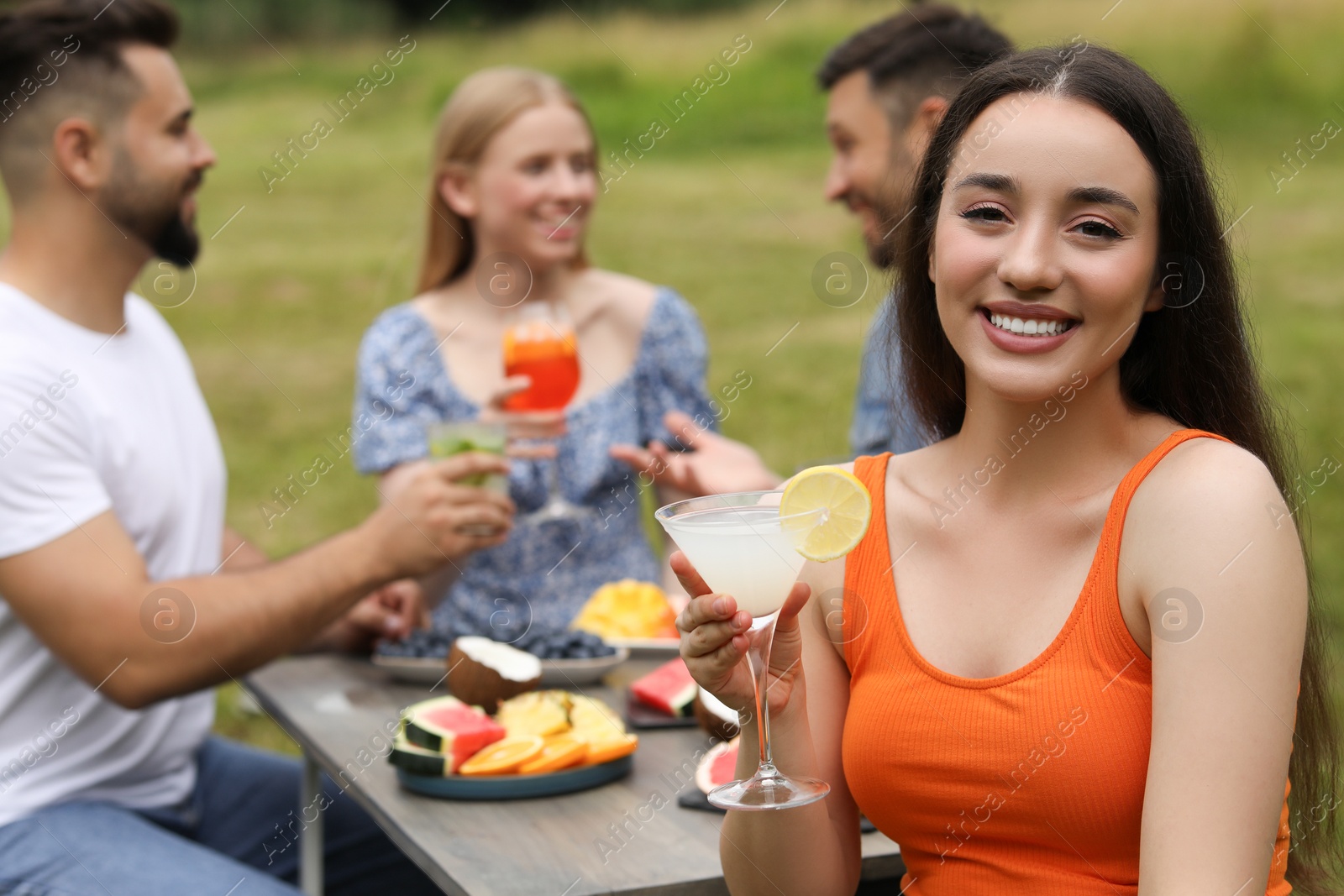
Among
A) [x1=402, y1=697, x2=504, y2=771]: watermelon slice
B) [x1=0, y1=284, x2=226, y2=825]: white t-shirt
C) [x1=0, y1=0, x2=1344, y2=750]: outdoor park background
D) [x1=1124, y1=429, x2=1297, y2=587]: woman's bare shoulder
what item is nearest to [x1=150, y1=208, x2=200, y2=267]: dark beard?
[x1=0, y1=284, x2=226, y2=825]: white t-shirt

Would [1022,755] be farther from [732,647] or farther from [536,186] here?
[536,186]

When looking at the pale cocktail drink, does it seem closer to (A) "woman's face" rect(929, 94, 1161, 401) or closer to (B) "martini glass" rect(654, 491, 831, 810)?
(B) "martini glass" rect(654, 491, 831, 810)

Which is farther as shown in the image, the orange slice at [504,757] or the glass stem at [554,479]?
the glass stem at [554,479]

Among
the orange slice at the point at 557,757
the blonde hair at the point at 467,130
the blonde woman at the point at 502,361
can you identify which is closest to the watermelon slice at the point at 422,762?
the orange slice at the point at 557,757

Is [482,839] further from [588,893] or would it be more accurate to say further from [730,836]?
[730,836]

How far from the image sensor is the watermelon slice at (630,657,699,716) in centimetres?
263

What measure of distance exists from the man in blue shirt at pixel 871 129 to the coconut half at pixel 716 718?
87 cm

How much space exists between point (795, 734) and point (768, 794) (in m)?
0.15

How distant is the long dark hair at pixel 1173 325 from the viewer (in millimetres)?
1822

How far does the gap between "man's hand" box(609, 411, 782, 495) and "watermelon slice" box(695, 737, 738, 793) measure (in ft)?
3.34

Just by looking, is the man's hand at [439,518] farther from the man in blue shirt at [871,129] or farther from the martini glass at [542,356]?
the martini glass at [542,356]

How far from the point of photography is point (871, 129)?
12.0 ft

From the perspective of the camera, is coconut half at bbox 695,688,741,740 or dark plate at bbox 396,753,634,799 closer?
dark plate at bbox 396,753,634,799

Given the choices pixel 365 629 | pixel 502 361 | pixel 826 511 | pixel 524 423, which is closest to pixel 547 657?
pixel 365 629
